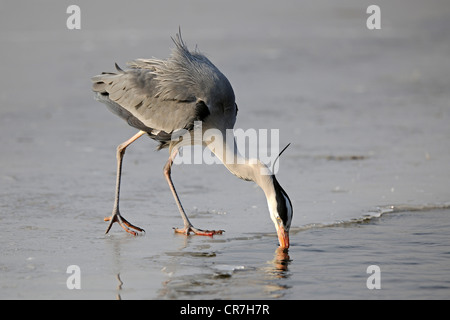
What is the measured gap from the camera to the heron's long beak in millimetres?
7383

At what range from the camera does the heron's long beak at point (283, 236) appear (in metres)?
7.38

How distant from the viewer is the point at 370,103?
50.0 ft

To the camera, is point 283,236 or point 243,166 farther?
point 243,166

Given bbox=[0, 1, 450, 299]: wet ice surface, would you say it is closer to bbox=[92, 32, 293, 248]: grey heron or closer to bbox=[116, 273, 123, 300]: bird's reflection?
bbox=[116, 273, 123, 300]: bird's reflection

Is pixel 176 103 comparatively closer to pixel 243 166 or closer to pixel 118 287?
pixel 243 166

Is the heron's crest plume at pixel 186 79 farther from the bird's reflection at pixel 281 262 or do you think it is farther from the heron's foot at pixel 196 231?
the bird's reflection at pixel 281 262

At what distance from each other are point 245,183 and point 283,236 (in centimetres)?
288

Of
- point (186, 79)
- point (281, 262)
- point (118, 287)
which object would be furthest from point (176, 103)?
point (118, 287)

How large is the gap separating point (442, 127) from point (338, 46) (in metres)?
8.91

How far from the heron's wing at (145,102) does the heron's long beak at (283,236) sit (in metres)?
1.86

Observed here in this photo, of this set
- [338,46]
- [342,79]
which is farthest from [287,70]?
[338,46]

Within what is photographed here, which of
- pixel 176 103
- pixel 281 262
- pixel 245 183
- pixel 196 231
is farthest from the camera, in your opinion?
pixel 245 183

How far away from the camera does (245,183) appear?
10.2m
